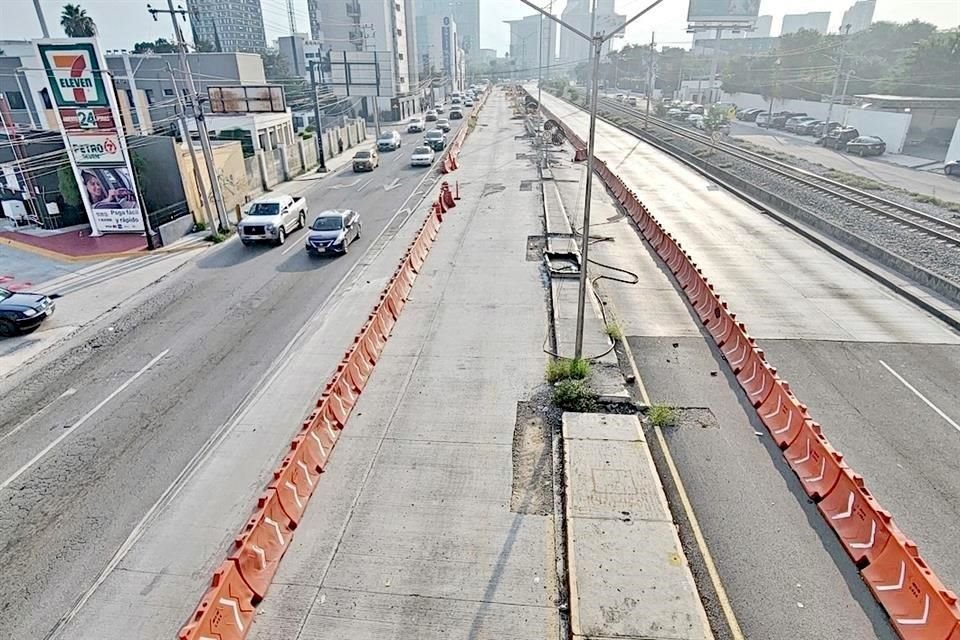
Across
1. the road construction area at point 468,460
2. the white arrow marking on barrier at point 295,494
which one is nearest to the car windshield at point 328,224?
the road construction area at point 468,460

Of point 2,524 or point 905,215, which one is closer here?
point 2,524

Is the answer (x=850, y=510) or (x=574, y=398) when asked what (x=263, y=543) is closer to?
(x=574, y=398)

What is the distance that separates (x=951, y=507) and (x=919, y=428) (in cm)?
235

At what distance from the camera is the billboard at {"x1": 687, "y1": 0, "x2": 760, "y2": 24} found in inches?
3561

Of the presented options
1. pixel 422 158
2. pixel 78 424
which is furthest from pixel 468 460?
pixel 422 158

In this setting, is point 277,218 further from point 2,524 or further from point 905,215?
point 905,215

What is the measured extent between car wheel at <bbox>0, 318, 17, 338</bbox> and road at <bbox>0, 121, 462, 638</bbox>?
1.87 metres

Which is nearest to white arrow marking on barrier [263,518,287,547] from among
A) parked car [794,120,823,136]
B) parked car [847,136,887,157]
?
parked car [847,136,887,157]

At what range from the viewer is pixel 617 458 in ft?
32.0

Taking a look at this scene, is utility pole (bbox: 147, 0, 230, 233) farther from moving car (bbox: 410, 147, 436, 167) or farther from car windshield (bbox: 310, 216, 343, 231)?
moving car (bbox: 410, 147, 436, 167)

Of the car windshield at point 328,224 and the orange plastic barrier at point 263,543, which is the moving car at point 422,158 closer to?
the car windshield at point 328,224

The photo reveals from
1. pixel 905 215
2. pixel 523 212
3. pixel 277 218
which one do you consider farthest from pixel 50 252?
pixel 905 215

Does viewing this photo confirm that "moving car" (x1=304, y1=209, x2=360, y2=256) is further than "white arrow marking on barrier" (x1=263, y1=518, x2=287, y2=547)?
Yes

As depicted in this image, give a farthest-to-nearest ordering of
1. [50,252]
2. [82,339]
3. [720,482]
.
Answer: [50,252], [82,339], [720,482]
